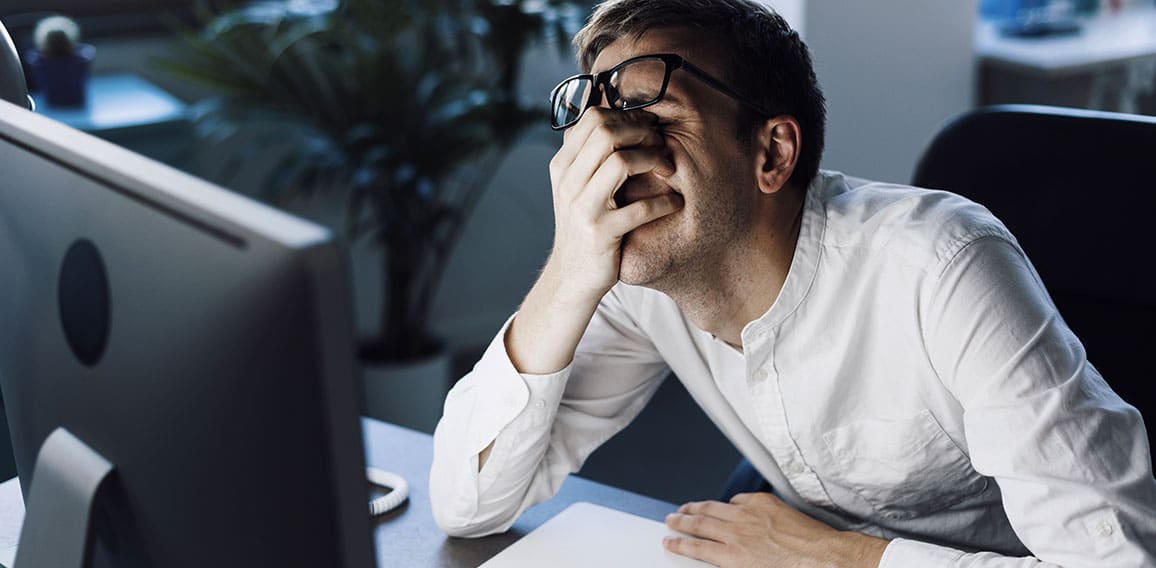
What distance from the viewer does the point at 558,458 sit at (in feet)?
4.24

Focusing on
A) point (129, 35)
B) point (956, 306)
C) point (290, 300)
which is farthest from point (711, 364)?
point (129, 35)

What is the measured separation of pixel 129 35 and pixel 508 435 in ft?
7.20

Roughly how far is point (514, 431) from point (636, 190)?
0.86 ft

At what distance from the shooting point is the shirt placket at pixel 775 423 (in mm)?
1282

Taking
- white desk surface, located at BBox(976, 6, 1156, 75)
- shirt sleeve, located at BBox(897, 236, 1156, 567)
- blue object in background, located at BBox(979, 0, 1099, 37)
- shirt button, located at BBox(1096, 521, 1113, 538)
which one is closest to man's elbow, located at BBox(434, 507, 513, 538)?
shirt sleeve, located at BBox(897, 236, 1156, 567)

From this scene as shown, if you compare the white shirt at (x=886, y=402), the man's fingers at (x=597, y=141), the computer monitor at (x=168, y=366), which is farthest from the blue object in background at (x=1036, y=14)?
the computer monitor at (x=168, y=366)

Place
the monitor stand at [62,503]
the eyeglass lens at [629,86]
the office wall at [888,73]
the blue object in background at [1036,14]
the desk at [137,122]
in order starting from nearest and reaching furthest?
1. the monitor stand at [62,503]
2. the eyeglass lens at [629,86]
3. the desk at [137,122]
4. the office wall at [888,73]
5. the blue object in background at [1036,14]

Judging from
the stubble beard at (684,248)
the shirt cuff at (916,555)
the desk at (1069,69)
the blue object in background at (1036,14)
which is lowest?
the desk at (1069,69)

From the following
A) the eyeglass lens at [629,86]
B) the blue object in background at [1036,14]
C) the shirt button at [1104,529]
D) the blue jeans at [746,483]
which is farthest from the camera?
the blue object in background at [1036,14]

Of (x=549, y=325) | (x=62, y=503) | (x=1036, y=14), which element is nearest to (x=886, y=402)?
(x=549, y=325)

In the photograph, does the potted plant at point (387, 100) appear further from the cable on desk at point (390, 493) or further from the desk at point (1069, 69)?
the cable on desk at point (390, 493)

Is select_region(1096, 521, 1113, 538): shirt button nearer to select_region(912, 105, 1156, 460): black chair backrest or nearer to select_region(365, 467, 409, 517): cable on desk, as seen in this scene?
select_region(912, 105, 1156, 460): black chair backrest

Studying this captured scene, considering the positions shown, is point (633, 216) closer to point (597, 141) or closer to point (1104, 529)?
point (597, 141)

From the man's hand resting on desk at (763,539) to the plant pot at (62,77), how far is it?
194 cm
